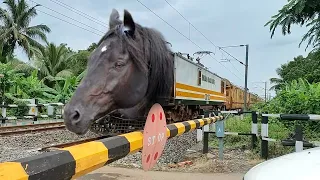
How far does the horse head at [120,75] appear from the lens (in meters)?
2.14

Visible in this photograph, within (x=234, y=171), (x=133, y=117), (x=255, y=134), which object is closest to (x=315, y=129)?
(x=255, y=134)

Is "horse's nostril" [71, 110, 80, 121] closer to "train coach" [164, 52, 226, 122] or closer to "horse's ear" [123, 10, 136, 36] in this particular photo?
"horse's ear" [123, 10, 136, 36]

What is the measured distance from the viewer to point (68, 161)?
1387mm

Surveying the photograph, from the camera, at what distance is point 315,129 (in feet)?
22.9

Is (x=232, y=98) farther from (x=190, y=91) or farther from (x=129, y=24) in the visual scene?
(x=129, y=24)

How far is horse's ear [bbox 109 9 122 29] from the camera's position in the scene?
2.55m

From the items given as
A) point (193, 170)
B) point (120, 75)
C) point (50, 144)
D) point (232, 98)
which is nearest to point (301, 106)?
point (193, 170)

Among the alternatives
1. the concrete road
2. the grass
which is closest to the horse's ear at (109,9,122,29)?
the concrete road

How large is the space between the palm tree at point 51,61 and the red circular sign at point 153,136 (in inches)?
996

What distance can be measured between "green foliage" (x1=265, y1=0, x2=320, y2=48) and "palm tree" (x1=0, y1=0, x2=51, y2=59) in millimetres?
24740

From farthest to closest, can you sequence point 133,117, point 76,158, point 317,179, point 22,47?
point 22,47
point 133,117
point 317,179
point 76,158

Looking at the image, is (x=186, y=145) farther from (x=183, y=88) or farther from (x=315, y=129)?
(x=183, y=88)

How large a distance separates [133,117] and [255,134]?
4442 millimetres

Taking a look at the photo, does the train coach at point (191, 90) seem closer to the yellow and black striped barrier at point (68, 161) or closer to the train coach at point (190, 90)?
the train coach at point (190, 90)
